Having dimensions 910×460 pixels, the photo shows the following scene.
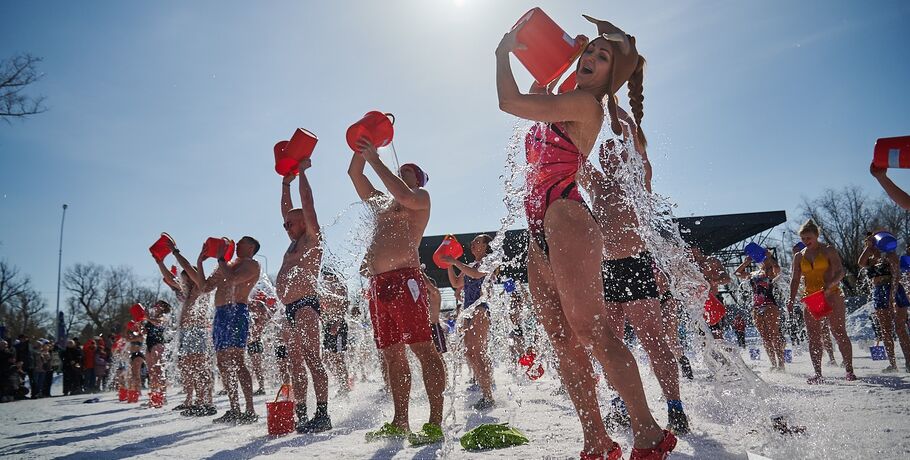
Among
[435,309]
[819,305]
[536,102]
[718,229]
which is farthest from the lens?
[718,229]

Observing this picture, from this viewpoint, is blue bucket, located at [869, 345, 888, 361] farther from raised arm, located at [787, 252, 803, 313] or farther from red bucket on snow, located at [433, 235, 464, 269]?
red bucket on snow, located at [433, 235, 464, 269]

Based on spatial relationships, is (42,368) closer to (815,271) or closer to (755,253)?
(755,253)

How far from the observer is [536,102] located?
2111 mm

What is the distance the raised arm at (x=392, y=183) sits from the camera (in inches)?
133

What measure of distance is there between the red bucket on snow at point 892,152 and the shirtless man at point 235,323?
5.49 metres

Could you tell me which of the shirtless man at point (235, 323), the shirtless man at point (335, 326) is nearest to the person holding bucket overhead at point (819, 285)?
the shirtless man at point (335, 326)

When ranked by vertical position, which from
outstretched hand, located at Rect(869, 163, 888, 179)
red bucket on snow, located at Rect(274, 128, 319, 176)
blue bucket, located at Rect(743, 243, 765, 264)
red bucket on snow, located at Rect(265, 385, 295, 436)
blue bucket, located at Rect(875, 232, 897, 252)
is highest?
red bucket on snow, located at Rect(274, 128, 319, 176)

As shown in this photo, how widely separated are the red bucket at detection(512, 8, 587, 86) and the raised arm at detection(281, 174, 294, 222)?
9.78 feet

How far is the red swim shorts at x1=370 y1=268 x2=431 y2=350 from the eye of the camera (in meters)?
3.59

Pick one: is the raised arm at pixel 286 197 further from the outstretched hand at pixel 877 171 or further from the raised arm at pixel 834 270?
the raised arm at pixel 834 270

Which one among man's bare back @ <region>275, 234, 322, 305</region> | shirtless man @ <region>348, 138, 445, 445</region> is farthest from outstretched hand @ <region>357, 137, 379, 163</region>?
man's bare back @ <region>275, 234, 322, 305</region>

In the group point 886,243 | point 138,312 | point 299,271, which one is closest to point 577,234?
point 299,271

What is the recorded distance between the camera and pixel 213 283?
6.30 meters

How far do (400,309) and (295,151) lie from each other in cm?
187
